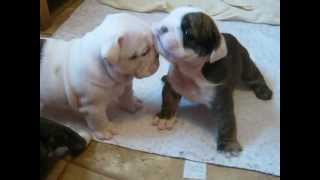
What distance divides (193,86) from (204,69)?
0.08 metres

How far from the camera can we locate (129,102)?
1.32 m

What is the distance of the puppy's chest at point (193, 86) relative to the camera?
1174 millimetres

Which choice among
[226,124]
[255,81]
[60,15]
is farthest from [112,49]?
[60,15]

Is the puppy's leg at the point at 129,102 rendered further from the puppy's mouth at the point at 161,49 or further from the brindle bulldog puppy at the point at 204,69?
the puppy's mouth at the point at 161,49

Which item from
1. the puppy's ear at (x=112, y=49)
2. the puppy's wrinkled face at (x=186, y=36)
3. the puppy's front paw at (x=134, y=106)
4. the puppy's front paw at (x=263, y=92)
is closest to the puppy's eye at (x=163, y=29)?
the puppy's wrinkled face at (x=186, y=36)

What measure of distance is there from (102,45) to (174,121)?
39 centimetres

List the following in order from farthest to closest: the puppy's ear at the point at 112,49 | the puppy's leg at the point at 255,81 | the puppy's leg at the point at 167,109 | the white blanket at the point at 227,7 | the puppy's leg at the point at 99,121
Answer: the white blanket at the point at 227,7 < the puppy's leg at the point at 255,81 < the puppy's leg at the point at 167,109 < the puppy's leg at the point at 99,121 < the puppy's ear at the point at 112,49

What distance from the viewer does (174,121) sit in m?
1.30

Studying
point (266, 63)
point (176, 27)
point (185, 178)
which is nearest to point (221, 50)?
point (176, 27)

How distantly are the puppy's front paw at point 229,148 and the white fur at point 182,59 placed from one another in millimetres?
137
